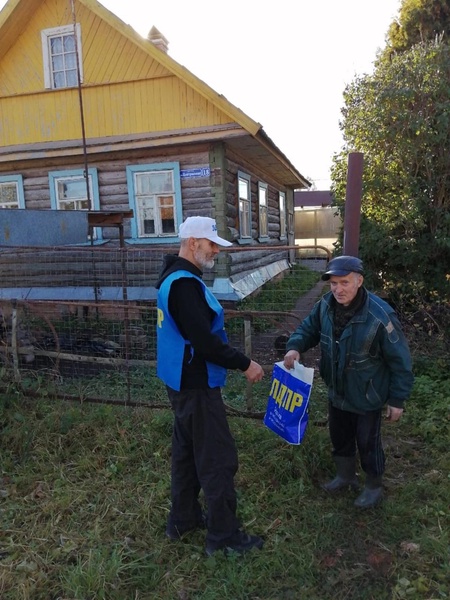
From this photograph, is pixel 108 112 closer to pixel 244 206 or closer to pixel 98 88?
pixel 98 88

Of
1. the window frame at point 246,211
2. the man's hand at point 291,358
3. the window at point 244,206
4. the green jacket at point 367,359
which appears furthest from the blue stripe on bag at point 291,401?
the window at point 244,206

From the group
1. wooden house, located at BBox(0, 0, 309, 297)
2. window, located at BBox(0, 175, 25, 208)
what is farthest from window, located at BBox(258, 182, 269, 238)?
window, located at BBox(0, 175, 25, 208)

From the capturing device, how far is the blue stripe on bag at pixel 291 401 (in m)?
3.15

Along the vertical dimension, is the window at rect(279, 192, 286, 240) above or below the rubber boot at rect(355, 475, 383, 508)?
above

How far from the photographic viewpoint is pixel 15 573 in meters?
2.67

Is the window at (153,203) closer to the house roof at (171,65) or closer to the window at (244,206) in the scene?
the house roof at (171,65)

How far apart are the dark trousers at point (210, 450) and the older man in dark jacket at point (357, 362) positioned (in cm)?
72

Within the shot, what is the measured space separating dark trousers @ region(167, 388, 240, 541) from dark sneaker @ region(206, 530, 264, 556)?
34mm

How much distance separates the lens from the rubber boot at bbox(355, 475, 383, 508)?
123 inches

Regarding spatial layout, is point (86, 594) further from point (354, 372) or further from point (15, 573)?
point (354, 372)

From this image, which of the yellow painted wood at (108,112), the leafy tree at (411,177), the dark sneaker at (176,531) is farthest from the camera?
the yellow painted wood at (108,112)

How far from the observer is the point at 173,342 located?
262 cm

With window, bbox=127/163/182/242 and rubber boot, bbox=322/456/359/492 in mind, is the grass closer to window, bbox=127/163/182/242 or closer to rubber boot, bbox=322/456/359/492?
rubber boot, bbox=322/456/359/492

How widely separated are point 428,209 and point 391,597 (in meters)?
5.58
